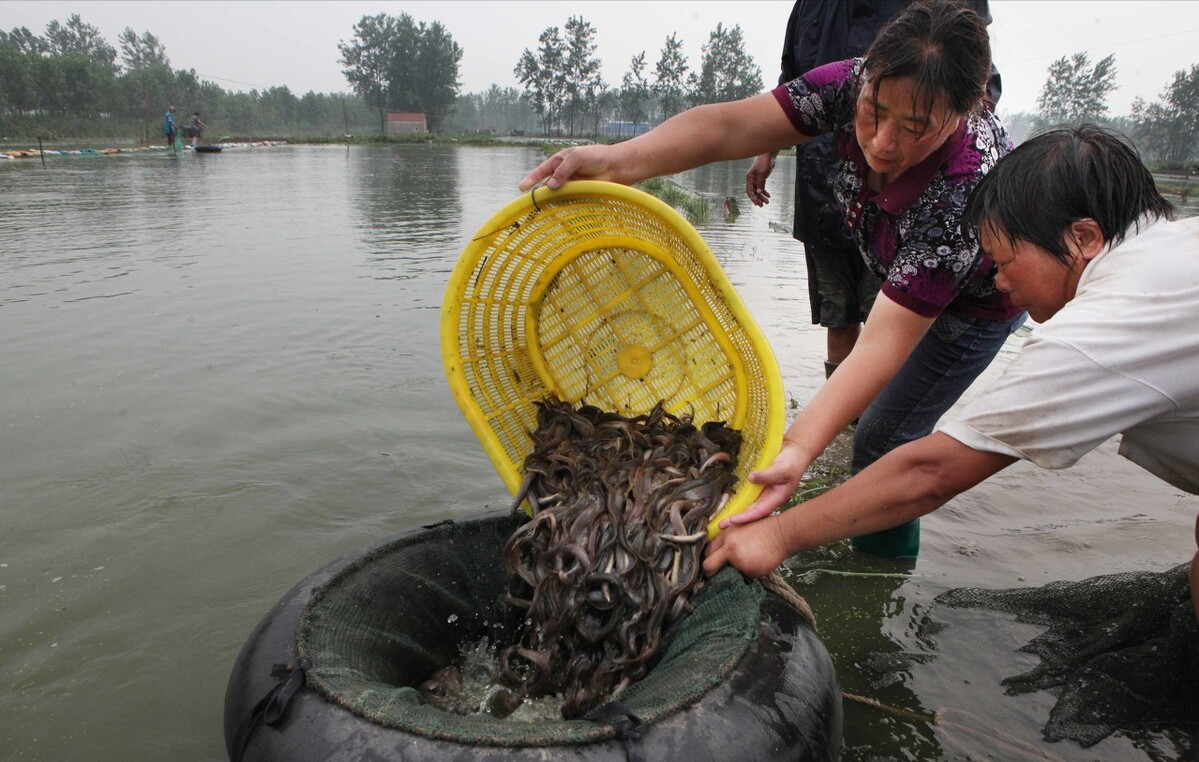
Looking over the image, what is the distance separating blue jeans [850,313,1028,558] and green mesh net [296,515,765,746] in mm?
1163

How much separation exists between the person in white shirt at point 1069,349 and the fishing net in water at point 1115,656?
385 mm

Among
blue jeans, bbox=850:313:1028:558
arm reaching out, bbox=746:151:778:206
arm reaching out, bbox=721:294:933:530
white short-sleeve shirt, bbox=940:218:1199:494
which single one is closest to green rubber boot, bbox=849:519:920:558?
blue jeans, bbox=850:313:1028:558

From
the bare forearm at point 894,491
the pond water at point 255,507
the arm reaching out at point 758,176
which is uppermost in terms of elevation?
the arm reaching out at point 758,176

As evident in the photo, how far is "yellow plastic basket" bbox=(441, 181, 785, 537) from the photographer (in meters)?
2.57

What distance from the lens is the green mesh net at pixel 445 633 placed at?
1.69 metres

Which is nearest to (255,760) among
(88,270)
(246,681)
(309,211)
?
(246,681)

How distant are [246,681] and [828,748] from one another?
57.3 inches

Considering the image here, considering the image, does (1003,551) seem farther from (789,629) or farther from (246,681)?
(246,681)

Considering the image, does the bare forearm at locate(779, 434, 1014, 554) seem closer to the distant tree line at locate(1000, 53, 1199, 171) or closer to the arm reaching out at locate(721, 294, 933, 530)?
the arm reaching out at locate(721, 294, 933, 530)

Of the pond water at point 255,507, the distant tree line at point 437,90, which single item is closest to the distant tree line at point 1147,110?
the distant tree line at point 437,90

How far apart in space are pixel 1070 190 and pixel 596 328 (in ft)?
5.97

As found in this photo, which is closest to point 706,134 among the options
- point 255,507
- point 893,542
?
point 893,542

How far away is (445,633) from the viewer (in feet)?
8.66

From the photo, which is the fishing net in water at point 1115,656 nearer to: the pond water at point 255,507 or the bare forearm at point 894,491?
the pond water at point 255,507
